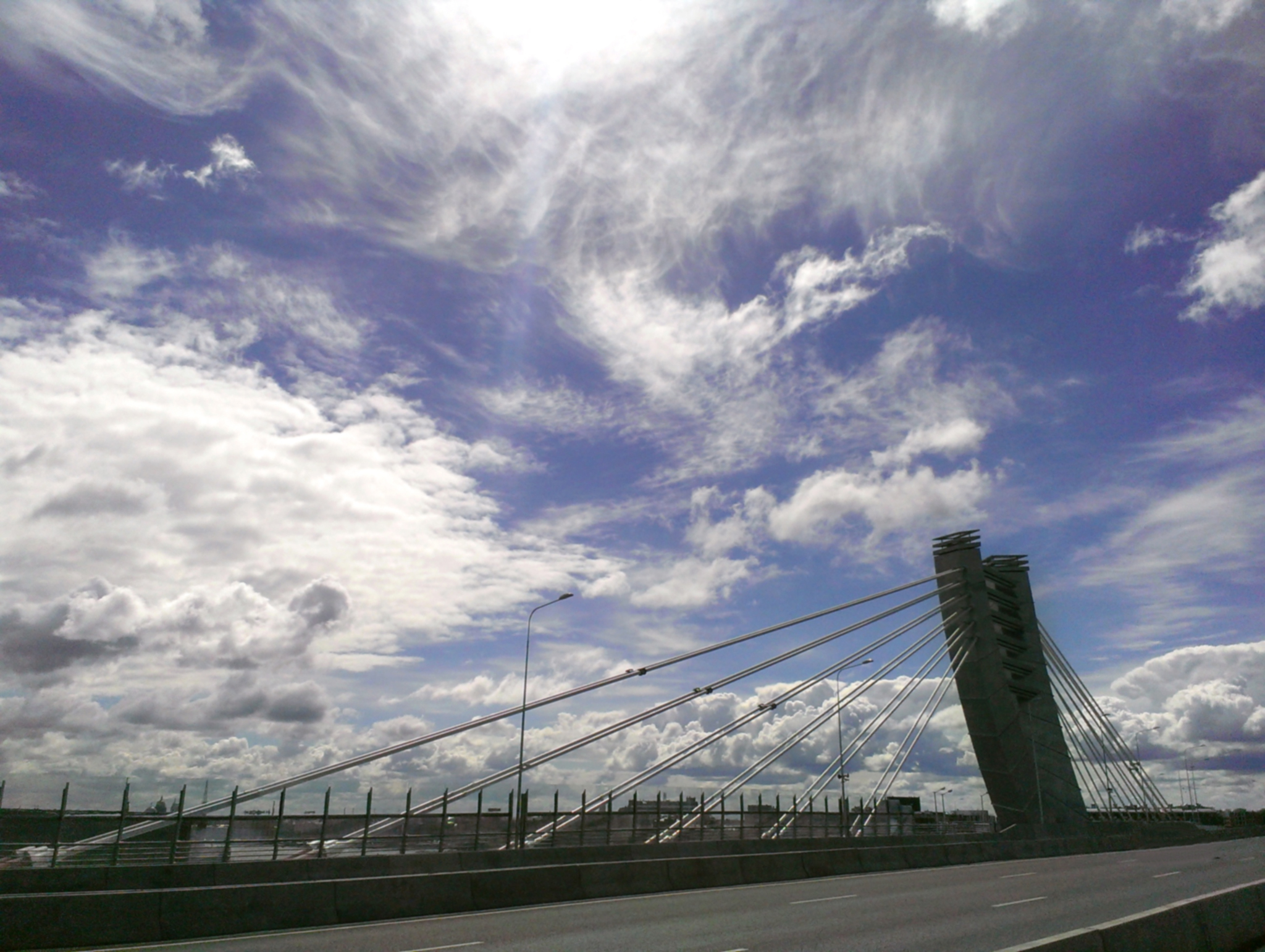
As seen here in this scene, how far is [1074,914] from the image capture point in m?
14.3

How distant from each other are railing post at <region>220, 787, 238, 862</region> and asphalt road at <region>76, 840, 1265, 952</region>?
1092cm

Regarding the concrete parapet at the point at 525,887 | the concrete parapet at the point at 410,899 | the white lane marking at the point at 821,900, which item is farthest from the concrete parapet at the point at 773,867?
the concrete parapet at the point at 525,887

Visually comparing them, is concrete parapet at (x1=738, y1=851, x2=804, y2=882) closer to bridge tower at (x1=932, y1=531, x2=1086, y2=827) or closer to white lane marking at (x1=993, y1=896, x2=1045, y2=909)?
white lane marking at (x1=993, y1=896, x2=1045, y2=909)

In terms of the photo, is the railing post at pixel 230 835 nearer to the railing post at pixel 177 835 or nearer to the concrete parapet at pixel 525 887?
the railing post at pixel 177 835

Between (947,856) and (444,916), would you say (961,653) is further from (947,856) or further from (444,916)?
(444,916)

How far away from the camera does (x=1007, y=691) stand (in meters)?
38.2

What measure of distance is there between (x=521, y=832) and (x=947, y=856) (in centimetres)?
1439

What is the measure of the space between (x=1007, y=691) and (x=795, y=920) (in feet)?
93.1

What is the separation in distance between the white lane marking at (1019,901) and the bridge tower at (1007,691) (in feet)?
71.0

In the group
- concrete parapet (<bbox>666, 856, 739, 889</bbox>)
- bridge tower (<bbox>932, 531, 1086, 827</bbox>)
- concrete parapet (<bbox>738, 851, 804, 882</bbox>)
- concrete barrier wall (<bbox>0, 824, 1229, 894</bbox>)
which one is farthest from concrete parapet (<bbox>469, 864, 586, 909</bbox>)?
bridge tower (<bbox>932, 531, 1086, 827</bbox>)

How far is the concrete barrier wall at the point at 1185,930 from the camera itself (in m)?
7.73

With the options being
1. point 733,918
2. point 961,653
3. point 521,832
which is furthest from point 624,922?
point 961,653

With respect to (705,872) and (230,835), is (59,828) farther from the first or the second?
(705,872)

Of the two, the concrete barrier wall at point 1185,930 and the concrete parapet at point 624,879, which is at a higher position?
the concrete barrier wall at point 1185,930
